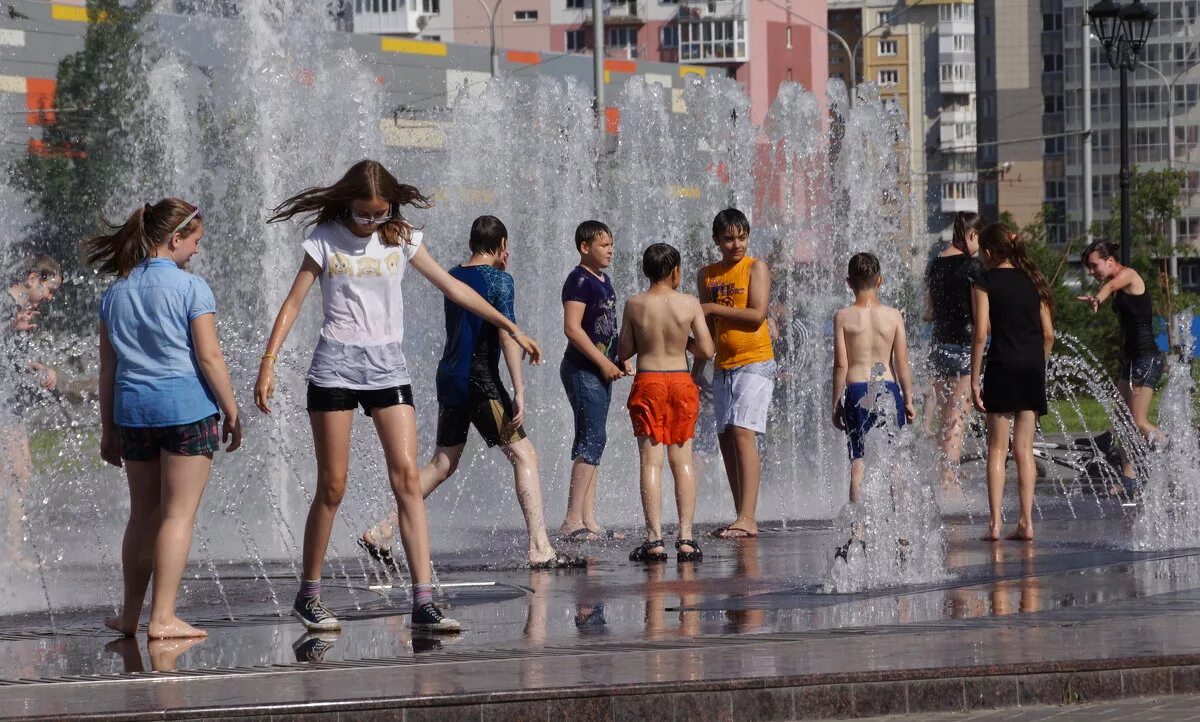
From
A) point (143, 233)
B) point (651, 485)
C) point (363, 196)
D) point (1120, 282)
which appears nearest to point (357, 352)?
point (363, 196)

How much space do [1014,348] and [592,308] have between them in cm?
226

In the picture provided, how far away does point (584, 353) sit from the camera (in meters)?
10.2

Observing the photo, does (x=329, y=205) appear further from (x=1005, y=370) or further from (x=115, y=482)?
(x=115, y=482)

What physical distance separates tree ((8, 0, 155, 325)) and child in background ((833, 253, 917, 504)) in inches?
1037

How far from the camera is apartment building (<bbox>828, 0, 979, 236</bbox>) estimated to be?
5172 inches

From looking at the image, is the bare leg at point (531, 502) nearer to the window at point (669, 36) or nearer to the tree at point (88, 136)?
the tree at point (88, 136)

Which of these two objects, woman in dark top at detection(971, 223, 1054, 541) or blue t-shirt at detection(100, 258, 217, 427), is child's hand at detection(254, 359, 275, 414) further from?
woman in dark top at detection(971, 223, 1054, 541)

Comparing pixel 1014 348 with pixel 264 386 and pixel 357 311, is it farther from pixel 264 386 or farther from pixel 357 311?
pixel 264 386

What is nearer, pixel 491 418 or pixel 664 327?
pixel 491 418

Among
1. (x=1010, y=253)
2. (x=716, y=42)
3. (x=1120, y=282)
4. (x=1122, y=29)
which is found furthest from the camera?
(x=716, y=42)

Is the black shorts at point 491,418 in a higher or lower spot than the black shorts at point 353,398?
lower

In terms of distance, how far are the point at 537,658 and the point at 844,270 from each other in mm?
14655

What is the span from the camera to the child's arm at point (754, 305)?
418 inches

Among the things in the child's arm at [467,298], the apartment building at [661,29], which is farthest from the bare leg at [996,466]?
the apartment building at [661,29]
